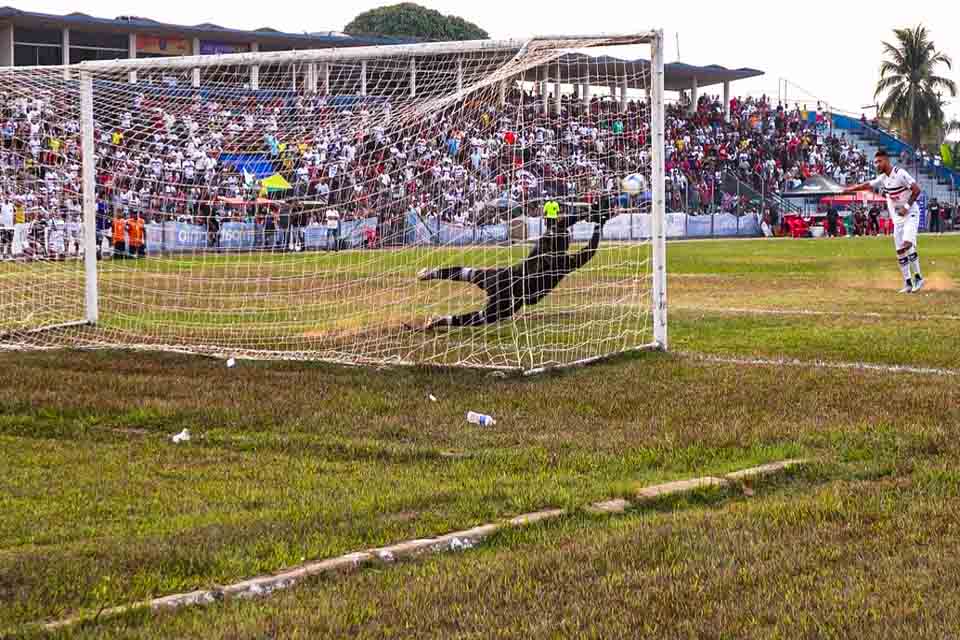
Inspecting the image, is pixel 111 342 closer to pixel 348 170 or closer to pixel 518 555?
pixel 348 170

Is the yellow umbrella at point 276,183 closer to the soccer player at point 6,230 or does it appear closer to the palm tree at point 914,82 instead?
the soccer player at point 6,230

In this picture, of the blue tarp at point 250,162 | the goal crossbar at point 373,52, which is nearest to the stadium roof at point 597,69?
the goal crossbar at point 373,52

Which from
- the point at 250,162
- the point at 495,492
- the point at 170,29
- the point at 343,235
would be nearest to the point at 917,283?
the point at 343,235

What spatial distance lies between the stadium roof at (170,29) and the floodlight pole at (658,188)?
40.7 meters

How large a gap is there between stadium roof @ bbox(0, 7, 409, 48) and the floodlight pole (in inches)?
1604

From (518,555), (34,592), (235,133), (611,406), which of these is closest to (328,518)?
(518,555)

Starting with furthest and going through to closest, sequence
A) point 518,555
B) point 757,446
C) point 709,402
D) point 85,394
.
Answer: point 85,394 → point 709,402 → point 757,446 → point 518,555

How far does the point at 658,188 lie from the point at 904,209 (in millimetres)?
8476

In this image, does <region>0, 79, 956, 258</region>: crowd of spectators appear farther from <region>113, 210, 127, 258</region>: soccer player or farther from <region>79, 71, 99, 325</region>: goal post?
<region>79, 71, 99, 325</region>: goal post

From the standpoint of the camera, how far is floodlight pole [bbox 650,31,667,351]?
12383 mm

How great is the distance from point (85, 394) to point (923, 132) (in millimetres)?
81528

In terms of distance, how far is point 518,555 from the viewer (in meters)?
5.45

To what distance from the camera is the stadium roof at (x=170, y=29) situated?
1933 inches

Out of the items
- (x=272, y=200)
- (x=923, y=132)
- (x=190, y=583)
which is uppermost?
(x=923, y=132)
